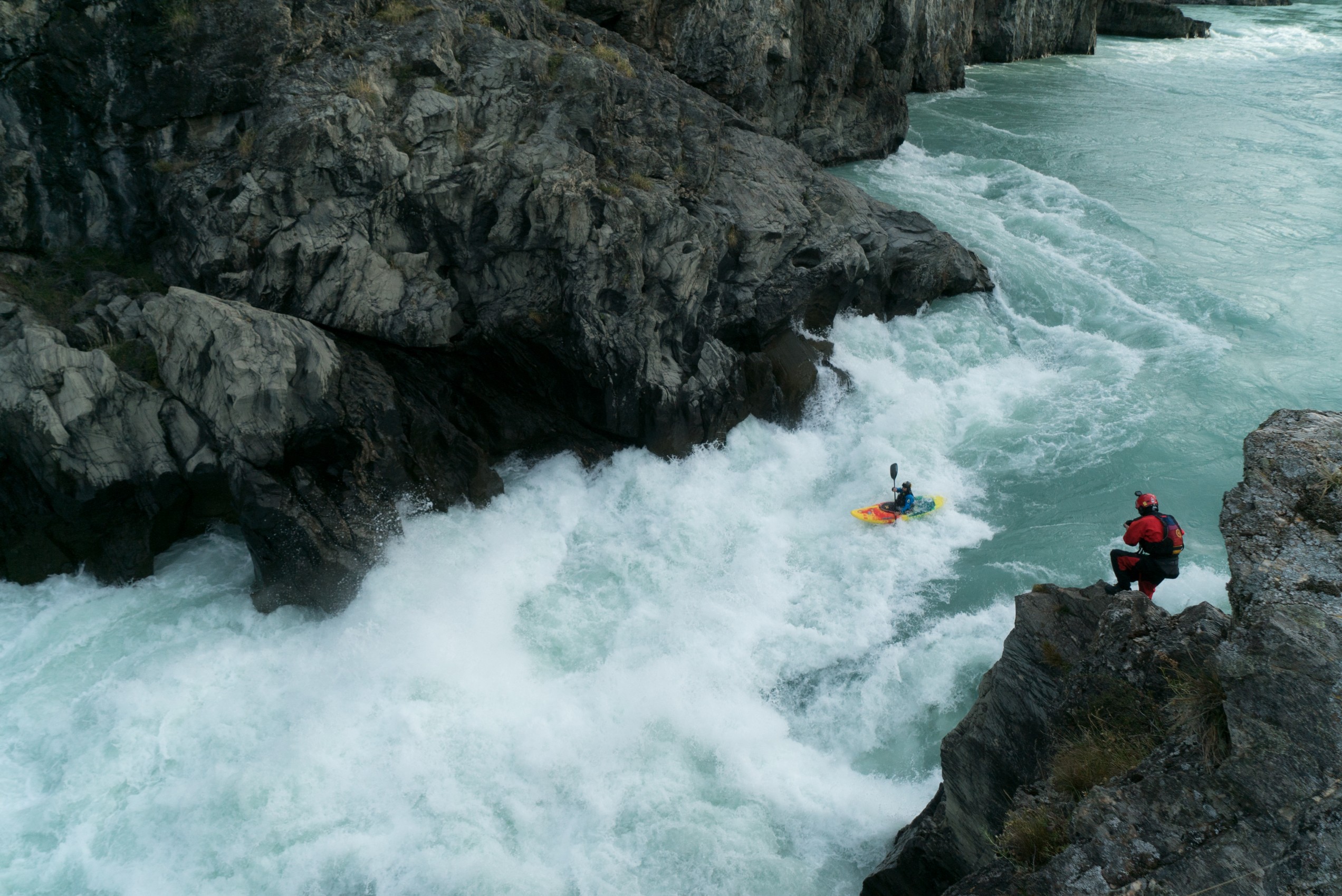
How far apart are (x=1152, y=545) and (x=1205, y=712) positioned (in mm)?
5101

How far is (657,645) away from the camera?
14.0 m

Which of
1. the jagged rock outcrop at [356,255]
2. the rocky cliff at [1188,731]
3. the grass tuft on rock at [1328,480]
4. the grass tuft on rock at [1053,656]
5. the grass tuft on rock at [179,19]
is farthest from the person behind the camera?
the grass tuft on rock at [179,19]

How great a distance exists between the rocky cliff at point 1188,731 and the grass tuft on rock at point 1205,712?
14mm

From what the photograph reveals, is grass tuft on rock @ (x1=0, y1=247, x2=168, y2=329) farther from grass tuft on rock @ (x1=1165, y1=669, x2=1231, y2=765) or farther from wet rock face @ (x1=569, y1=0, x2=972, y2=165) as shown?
grass tuft on rock @ (x1=1165, y1=669, x2=1231, y2=765)

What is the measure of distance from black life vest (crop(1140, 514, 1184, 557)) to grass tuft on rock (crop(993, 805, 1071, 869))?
5274 mm

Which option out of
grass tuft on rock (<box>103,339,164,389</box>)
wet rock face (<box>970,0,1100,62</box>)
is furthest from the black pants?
wet rock face (<box>970,0,1100,62</box>)

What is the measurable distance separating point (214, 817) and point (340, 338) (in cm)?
787

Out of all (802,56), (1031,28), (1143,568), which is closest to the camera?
(1143,568)

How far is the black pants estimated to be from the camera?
11.1 metres

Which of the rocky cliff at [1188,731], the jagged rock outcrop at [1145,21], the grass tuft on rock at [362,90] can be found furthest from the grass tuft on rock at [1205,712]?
the jagged rock outcrop at [1145,21]

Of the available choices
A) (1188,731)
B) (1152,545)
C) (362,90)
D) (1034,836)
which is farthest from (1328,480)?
(362,90)

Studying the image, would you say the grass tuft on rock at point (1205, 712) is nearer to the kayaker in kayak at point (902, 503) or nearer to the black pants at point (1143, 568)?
the black pants at point (1143, 568)

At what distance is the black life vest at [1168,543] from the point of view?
11.0m

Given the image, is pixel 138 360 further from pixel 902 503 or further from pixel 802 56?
pixel 802 56
